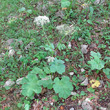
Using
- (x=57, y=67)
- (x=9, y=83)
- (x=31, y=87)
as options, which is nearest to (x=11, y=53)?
(x=9, y=83)

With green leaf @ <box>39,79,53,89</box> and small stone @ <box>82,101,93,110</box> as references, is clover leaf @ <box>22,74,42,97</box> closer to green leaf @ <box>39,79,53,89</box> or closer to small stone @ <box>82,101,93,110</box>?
green leaf @ <box>39,79,53,89</box>

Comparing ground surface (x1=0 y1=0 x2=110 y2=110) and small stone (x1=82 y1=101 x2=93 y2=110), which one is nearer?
small stone (x1=82 y1=101 x2=93 y2=110)

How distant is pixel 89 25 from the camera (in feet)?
9.36

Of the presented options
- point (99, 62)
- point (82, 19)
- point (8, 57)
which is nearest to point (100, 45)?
point (99, 62)

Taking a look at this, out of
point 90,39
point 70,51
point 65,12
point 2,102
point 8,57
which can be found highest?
point 65,12

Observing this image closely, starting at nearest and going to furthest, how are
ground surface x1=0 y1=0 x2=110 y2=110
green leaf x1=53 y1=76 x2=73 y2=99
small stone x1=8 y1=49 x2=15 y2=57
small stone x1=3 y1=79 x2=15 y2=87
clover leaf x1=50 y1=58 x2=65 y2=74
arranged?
green leaf x1=53 y1=76 x2=73 y2=99
clover leaf x1=50 y1=58 x2=65 y2=74
ground surface x1=0 y1=0 x2=110 y2=110
small stone x1=3 y1=79 x2=15 y2=87
small stone x1=8 y1=49 x2=15 y2=57

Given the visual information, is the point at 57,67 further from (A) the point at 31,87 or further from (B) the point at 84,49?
(B) the point at 84,49

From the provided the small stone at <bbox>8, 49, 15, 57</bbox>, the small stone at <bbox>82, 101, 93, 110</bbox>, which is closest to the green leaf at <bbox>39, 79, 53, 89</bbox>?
the small stone at <bbox>82, 101, 93, 110</bbox>

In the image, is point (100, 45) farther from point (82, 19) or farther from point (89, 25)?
point (82, 19)

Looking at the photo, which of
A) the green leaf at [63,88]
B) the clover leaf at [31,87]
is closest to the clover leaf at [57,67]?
the green leaf at [63,88]

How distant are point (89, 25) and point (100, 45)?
0.57 m

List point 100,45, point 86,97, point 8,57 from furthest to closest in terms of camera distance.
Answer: point 8,57
point 100,45
point 86,97

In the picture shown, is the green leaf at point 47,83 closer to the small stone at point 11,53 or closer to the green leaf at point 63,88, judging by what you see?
the green leaf at point 63,88

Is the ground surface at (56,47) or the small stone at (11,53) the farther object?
the small stone at (11,53)
